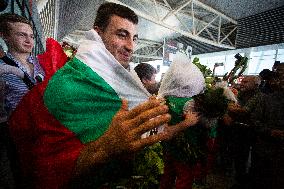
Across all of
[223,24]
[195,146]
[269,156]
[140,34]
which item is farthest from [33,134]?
[140,34]

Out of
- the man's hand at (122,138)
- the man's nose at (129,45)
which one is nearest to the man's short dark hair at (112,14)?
the man's nose at (129,45)

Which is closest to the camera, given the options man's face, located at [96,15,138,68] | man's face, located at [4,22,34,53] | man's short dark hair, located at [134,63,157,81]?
man's face, located at [96,15,138,68]

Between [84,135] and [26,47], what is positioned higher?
[26,47]

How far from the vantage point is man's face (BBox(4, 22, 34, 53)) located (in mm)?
2027

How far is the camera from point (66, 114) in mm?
855

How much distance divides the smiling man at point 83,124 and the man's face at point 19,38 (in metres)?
1.24

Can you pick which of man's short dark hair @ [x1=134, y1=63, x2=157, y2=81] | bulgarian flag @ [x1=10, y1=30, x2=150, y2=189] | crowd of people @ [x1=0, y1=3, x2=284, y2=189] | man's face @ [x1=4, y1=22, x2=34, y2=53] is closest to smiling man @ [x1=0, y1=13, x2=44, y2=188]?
man's face @ [x1=4, y1=22, x2=34, y2=53]

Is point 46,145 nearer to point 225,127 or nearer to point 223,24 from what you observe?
point 225,127

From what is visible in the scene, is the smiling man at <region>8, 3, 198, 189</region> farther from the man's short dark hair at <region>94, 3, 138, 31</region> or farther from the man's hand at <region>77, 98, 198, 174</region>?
the man's short dark hair at <region>94, 3, 138, 31</region>

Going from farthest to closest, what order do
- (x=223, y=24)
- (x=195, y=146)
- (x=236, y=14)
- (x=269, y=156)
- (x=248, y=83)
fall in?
(x=223, y=24) → (x=236, y=14) → (x=248, y=83) → (x=269, y=156) → (x=195, y=146)

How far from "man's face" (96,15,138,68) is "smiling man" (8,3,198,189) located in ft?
2.65

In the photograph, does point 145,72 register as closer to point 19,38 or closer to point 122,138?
point 19,38

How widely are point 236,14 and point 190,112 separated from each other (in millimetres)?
8734

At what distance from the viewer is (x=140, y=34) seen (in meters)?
13.3
